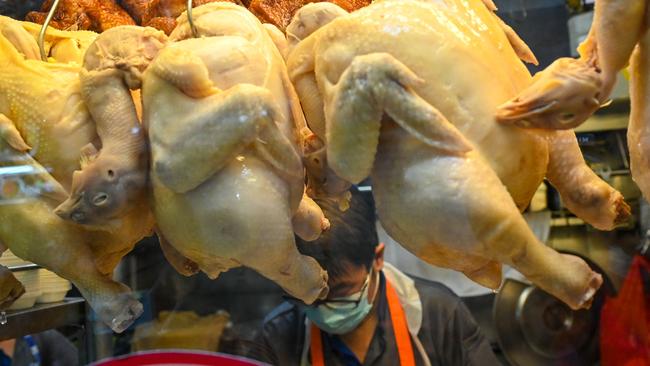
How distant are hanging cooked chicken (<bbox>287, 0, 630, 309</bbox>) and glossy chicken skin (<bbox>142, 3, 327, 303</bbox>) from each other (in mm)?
83

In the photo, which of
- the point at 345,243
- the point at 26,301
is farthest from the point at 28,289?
the point at 345,243

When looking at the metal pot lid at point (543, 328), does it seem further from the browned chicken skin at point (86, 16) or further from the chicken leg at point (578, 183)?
the browned chicken skin at point (86, 16)

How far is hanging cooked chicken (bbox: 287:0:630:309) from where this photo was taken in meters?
0.87

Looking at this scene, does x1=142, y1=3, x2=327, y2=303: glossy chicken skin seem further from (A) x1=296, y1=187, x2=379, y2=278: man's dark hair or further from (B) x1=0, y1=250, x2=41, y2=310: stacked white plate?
(B) x1=0, y1=250, x2=41, y2=310: stacked white plate

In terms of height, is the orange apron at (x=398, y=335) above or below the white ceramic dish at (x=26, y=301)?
below

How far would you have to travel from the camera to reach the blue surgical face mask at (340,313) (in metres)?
1.92

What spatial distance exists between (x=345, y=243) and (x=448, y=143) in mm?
1027

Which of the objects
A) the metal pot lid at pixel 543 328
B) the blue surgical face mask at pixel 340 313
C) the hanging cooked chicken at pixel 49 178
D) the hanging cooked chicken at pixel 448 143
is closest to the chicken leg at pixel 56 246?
the hanging cooked chicken at pixel 49 178

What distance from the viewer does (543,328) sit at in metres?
2.21

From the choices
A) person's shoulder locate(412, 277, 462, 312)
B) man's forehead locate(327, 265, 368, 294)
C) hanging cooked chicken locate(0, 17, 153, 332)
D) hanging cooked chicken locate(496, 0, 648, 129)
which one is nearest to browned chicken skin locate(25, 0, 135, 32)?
hanging cooked chicken locate(0, 17, 153, 332)

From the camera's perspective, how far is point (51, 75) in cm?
112

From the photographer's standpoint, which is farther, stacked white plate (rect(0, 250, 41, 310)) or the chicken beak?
stacked white plate (rect(0, 250, 41, 310))

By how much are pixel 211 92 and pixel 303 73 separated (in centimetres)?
14

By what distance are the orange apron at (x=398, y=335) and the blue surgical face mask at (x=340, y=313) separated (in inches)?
4.6
